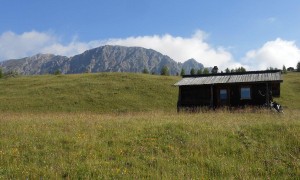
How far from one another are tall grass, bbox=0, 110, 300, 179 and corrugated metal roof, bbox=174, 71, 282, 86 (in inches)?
605

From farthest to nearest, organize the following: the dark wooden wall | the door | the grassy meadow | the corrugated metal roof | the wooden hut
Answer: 1. the door
2. the dark wooden wall
3. the wooden hut
4. the corrugated metal roof
5. the grassy meadow

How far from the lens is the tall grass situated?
923cm

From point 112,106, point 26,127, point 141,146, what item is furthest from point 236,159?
point 112,106

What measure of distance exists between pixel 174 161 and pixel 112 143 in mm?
2969

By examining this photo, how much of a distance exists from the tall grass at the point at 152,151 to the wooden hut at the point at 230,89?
15713mm

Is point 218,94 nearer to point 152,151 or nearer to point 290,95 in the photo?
point 152,151

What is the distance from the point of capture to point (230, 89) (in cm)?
3111

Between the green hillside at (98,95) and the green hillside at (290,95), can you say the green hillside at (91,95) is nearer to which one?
the green hillside at (98,95)

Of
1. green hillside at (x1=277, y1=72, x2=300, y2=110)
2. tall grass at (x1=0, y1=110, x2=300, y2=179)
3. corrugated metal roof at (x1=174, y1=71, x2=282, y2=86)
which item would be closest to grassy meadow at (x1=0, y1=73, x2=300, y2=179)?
tall grass at (x1=0, y1=110, x2=300, y2=179)

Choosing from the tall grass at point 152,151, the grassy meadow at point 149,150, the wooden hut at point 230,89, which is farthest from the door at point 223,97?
the tall grass at point 152,151

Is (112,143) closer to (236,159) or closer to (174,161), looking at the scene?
(174,161)

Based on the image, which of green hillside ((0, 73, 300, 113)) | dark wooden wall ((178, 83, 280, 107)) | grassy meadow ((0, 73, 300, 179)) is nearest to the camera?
grassy meadow ((0, 73, 300, 179))

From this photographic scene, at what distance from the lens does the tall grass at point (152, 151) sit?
9.23 m

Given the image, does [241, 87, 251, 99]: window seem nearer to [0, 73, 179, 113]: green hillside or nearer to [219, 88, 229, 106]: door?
[219, 88, 229, 106]: door
